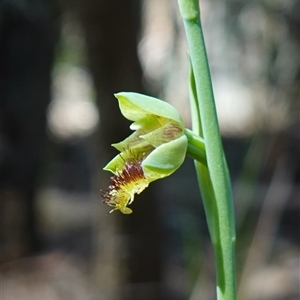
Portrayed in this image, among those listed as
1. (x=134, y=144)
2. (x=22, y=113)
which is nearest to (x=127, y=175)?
(x=134, y=144)

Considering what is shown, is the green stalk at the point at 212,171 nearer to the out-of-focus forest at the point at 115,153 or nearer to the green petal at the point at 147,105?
the green petal at the point at 147,105

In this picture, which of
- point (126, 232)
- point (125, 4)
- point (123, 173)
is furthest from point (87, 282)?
point (123, 173)

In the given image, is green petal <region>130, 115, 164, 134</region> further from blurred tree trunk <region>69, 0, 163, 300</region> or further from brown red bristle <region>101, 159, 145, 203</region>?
blurred tree trunk <region>69, 0, 163, 300</region>

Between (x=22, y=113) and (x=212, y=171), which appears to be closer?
(x=212, y=171)

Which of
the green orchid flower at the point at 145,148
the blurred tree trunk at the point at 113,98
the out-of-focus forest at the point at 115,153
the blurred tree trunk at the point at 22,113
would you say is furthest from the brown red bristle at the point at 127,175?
the blurred tree trunk at the point at 22,113

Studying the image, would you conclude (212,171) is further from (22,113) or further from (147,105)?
(22,113)

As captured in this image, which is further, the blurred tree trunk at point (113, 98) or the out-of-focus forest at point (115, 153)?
the blurred tree trunk at point (113, 98)
